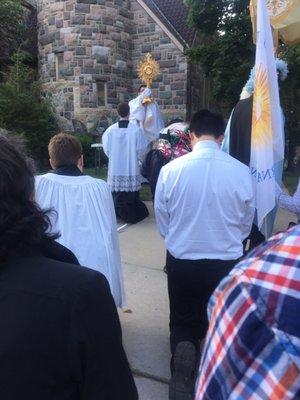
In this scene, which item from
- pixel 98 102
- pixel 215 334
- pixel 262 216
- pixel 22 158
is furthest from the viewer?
pixel 98 102

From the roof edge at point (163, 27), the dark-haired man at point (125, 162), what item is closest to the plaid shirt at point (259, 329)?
the dark-haired man at point (125, 162)

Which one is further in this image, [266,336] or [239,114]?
[239,114]

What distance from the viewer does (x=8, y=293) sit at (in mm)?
Answer: 1262

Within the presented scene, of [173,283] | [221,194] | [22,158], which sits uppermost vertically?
[22,158]

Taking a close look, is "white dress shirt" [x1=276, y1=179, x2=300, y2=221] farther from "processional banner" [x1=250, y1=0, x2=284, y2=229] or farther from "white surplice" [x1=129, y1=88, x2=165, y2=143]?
"white surplice" [x1=129, y1=88, x2=165, y2=143]

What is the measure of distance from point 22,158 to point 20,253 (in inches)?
11.2

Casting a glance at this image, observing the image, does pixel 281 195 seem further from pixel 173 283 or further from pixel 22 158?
pixel 22 158

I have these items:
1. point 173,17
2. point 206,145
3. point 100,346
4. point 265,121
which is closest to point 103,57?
point 173,17

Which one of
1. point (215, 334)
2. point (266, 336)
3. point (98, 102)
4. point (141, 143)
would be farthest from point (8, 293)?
point (98, 102)

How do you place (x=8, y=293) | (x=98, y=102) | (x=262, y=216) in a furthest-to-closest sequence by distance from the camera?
(x=98, y=102)
(x=262, y=216)
(x=8, y=293)

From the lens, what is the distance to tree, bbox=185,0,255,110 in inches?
549

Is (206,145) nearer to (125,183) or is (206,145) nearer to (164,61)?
(125,183)

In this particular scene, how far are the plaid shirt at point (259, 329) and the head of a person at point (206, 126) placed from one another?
240 centimetres

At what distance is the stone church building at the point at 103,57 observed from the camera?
17.5 meters
